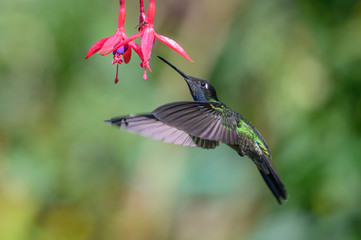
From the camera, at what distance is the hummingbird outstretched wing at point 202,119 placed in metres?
1.24

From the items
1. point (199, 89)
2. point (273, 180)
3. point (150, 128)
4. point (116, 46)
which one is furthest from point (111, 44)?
point (273, 180)

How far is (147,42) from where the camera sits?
4.27ft

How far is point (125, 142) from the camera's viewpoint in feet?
10.9

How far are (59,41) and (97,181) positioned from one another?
0.92 meters

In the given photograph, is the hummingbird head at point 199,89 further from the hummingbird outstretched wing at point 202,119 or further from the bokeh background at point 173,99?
the bokeh background at point 173,99

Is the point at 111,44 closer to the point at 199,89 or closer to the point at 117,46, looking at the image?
the point at 117,46

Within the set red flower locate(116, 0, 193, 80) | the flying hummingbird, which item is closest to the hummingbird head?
the flying hummingbird

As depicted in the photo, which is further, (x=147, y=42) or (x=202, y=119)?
(x=202, y=119)

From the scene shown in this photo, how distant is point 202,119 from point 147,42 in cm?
26

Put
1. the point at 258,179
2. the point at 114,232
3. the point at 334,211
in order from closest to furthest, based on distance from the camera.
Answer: the point at 334,211 → the point at 114,232 → the point at 258,179

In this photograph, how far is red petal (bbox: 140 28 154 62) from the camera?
4.14 ft

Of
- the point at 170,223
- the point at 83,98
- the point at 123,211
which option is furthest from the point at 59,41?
the point at 170,223

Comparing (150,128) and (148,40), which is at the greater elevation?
(148,40)

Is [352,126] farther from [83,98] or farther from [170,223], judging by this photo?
[83,98]
